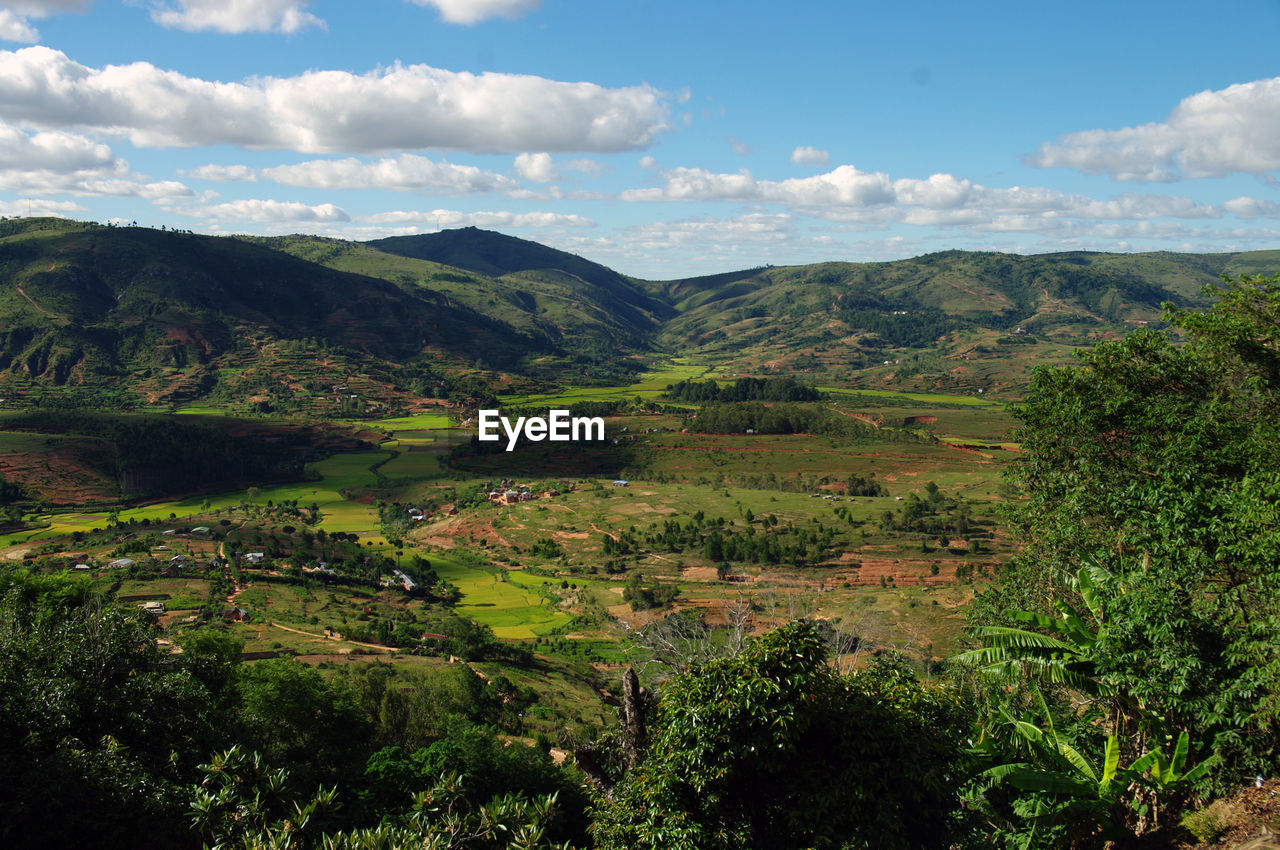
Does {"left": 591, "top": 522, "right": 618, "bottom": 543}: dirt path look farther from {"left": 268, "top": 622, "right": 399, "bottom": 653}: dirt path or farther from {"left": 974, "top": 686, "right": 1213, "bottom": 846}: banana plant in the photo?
{"left": 974, "top": 686, "right": 1213, "bottom": 846}: banana plant

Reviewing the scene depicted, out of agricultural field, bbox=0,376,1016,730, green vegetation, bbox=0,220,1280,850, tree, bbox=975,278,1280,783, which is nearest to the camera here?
green vegetation, bbox=0,220,1280,850

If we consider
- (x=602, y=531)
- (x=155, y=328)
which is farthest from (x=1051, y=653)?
(x=155, y=328)

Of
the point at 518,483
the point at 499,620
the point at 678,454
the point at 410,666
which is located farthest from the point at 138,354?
the point at 410,666

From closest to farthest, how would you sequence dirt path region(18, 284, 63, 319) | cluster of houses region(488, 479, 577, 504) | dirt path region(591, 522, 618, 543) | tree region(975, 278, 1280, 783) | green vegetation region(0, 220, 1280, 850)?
green vegetation region(0, 220, 1280, 850) < tree region(975, 278, 1280, 783) < dirt path region(591, 522, 618, 543) < cluster of houses region(488, 479, 577, 504) < dirt path region(18, 284, 63, 319)

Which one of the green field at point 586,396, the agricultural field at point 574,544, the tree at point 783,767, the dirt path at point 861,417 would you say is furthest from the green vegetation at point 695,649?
the green field at point 586,396

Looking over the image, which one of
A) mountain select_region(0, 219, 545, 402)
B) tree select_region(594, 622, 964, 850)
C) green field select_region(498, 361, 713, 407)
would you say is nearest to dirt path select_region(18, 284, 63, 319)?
mountain select_region(0, 219, 545, 402)

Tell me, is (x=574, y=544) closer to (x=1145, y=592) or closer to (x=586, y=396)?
(x=1145, y=592)

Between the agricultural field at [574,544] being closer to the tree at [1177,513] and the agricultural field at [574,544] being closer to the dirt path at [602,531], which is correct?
the dirt path at [602,531]

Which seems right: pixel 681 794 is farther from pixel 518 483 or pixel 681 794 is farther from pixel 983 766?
pixel 518 483
